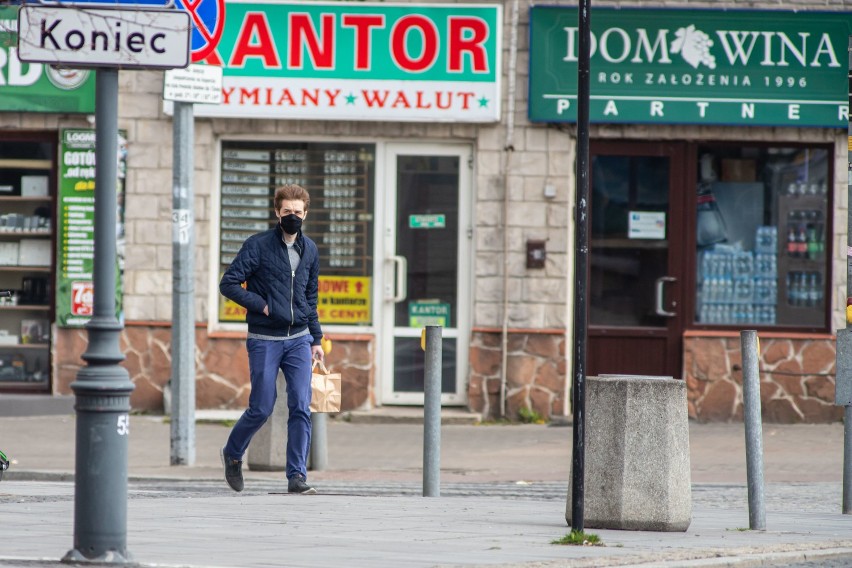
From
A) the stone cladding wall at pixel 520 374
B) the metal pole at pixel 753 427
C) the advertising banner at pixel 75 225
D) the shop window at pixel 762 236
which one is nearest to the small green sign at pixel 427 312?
the stone cladding wall at pixel 520 374

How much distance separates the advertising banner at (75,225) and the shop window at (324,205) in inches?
44.3

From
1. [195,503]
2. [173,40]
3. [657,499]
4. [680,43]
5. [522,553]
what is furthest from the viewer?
[680,43]

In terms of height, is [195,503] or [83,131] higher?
[83,131]

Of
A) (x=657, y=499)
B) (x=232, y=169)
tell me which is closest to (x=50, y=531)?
(x=657, y=499)

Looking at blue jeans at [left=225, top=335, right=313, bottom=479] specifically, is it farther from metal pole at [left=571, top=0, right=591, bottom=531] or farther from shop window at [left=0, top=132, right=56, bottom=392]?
shop window at [left=0, top=132, right=56, bottom=392]

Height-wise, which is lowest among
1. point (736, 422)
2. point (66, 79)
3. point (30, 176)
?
point (736, 422)

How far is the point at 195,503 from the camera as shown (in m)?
8.59

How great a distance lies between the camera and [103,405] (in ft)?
19.6

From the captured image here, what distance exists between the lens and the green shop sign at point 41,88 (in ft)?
49.6

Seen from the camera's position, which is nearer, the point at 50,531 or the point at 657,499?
the point at 50,531

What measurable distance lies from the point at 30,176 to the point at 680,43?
273 inches

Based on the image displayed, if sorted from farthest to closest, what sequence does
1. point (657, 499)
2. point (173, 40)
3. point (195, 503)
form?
point (195, 503)
point (657, 499)
point (173, 40)

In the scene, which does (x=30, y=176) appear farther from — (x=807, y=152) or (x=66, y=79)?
(x=807, y=152)

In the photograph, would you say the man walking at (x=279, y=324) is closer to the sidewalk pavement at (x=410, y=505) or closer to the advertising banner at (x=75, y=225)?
the sidewalk pavement at (x=410, y=505)
